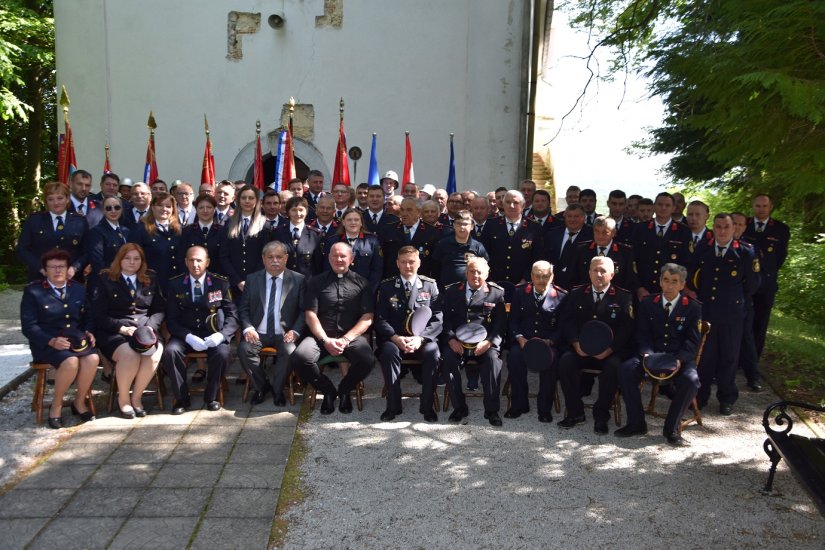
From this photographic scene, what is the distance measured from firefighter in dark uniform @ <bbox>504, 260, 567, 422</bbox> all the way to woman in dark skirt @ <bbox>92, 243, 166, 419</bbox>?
120 inches

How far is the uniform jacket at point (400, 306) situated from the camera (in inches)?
243

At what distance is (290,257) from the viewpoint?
7113 mm

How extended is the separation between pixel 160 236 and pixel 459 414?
342 centimetres

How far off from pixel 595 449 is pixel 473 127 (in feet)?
25.1

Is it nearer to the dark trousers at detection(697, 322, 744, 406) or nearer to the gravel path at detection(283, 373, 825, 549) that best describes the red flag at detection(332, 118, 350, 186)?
the gravel path at detection(283, 373, 825, 549)

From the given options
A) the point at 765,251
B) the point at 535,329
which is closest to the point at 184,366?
the point at 535,329

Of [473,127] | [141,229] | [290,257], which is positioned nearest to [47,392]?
[141,229]

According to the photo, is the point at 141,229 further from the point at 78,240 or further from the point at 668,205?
the point at 668,205

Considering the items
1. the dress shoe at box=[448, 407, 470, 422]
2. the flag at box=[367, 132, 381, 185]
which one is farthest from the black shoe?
the flag at box=[367, 132, 381, 185]

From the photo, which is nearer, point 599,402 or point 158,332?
point 599,402

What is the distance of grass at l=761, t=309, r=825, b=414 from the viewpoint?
6891 millimetres

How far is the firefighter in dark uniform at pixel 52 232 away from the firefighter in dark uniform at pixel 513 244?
415 centimetres

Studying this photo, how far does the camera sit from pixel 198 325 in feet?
20.3

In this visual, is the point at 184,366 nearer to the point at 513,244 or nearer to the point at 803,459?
the point at 513,244
